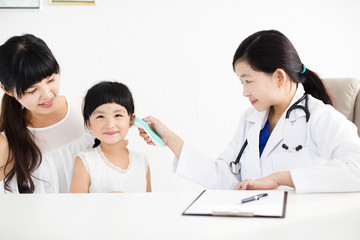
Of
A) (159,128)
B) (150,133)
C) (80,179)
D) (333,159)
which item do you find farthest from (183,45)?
(333,159)

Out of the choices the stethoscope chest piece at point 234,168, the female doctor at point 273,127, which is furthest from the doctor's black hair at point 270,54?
the stethoscope chest piece at point 234,168

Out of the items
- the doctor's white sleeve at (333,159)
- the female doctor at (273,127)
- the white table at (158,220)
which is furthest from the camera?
the female doctor at (273,127)

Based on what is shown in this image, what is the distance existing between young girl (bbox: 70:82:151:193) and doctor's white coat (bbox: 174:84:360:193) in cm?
23

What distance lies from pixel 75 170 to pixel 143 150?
1001 mm

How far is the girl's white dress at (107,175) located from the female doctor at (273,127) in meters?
0.19

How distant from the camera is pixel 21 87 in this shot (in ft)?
4.91

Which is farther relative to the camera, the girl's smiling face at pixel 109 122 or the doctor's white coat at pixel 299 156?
the girl's smiling face at pixel 109 122

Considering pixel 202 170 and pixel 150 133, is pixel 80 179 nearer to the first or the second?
pixel 150 133

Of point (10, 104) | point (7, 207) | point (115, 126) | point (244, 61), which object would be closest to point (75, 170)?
point (115, 126)

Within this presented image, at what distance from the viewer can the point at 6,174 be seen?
1.62 meters

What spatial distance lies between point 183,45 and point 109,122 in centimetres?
111

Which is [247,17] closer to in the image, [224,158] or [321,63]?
[321,63]

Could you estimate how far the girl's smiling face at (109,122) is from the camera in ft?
5.32

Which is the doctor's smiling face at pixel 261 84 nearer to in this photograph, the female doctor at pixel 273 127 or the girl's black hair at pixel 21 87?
the female doctor at pixel 273 127
